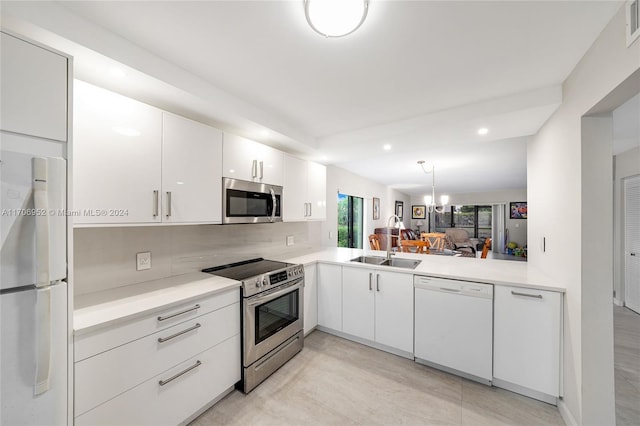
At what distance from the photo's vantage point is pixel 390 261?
2.78 meters

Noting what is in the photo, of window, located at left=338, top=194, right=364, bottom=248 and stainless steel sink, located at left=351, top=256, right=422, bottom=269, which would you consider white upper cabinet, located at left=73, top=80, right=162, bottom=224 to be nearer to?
stainless steel sink, located at left=351, top=256, right=422, bottom=269

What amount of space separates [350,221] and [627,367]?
4.05m

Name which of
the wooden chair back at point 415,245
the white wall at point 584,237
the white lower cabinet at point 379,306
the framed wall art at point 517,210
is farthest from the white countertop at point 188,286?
the framed wall art at point 517,210

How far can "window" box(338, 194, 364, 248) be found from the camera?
493cm

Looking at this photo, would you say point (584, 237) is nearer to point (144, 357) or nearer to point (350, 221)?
point (144, 357)

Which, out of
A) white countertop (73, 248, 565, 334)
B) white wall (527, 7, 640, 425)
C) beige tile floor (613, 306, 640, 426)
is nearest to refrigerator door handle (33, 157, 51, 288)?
white countertop (73, 248, 565, 334)

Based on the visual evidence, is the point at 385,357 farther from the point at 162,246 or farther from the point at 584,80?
Answer: the point at 584,80

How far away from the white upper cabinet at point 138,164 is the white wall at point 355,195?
7.96 feet

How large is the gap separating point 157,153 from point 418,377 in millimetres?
2722

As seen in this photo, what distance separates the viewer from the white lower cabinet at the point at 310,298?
2.61m

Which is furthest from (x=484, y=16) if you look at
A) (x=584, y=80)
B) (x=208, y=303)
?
(x=208, y=303)

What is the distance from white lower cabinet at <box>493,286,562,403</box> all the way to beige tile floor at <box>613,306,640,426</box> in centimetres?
46

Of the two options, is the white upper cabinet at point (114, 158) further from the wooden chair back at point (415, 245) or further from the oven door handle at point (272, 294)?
the wooden chair back at point (415, 245)

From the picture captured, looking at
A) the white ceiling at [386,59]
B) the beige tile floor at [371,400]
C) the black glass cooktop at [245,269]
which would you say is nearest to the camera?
the white ceiling at [386,59]
